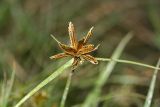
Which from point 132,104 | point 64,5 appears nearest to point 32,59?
point 132,104

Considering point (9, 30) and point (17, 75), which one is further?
→ point (9, 30)

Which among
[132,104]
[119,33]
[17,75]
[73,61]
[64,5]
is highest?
[64,5]

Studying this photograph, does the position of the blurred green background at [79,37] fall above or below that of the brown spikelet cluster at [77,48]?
above

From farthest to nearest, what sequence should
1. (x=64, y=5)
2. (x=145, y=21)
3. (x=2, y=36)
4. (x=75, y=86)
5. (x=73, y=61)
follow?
(x=145, y=21) < (x=64, y=5) < (x=2, y=36) < (x=75, y=86) < (x=73, y=61)

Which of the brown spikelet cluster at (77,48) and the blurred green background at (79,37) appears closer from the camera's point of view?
the brown spikelet cluster at (77,48)

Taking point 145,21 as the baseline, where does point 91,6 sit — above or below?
above

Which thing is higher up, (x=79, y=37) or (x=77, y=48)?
(x=79, y=37)

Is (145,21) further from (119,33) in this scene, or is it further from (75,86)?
(75,86)

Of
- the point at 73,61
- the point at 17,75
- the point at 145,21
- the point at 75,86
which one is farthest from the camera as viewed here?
the point at 145,21
